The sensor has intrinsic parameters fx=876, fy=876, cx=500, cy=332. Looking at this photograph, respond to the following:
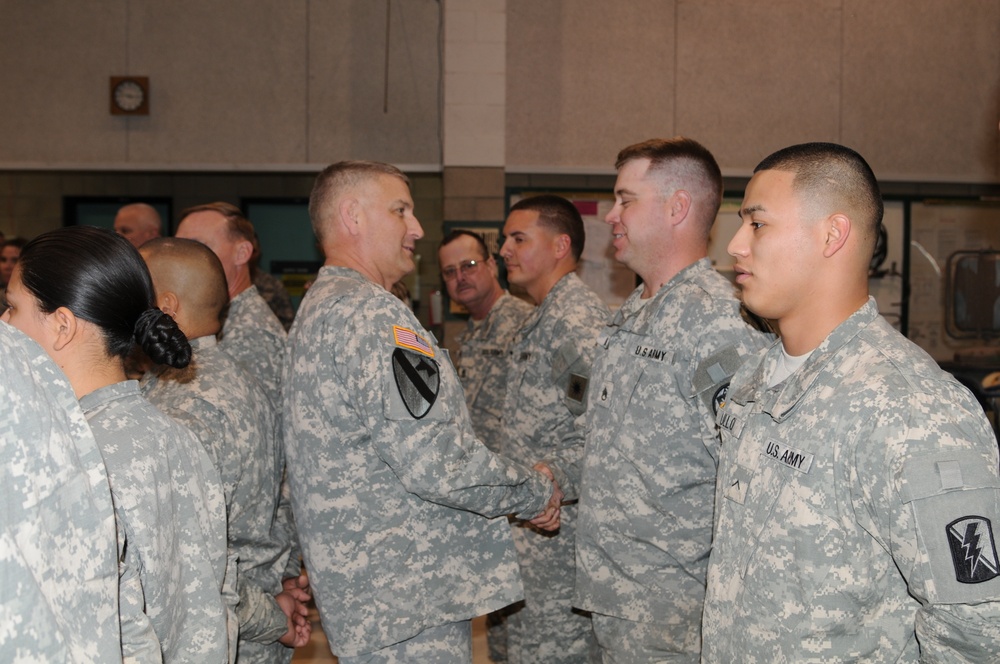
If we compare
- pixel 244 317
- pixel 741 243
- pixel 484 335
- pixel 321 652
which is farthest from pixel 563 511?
pixel 741 243

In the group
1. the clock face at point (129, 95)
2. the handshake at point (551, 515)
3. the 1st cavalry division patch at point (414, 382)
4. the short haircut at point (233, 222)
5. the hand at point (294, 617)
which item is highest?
the clock face at point (129, 95)

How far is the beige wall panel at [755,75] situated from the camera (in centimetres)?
660

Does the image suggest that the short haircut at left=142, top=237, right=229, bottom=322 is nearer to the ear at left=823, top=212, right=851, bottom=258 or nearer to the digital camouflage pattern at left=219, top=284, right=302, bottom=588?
the digital camouflage pattern at left=219, top=284, right=302, bottom=588

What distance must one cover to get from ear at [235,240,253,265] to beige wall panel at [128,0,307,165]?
3.55 meters

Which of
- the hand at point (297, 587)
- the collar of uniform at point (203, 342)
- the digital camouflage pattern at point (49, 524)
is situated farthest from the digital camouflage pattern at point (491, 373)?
the digital camouflage pattern at point (49, 524)

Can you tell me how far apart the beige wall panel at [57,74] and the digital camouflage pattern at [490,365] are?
392cm

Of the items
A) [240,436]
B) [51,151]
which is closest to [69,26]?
[51,151]

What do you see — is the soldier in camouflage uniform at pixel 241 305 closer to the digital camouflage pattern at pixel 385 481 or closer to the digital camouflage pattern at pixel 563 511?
the digital camouflage pattern at pixel 385 481

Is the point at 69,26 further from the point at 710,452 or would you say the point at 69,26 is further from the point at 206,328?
the point at 710,452

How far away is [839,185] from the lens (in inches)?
59.0

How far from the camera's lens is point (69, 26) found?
6.41 metres

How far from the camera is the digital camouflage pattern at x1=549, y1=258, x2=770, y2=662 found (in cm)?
208

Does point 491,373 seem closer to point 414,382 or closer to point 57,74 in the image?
point 414,382

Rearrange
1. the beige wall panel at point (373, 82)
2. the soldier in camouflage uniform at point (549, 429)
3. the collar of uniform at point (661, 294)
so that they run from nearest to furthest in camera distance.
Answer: the collar of uniform at point (661, 294)
the soldier in camouflage uniform at point (549, 429)
the beige wall panel at point (373, 82)
